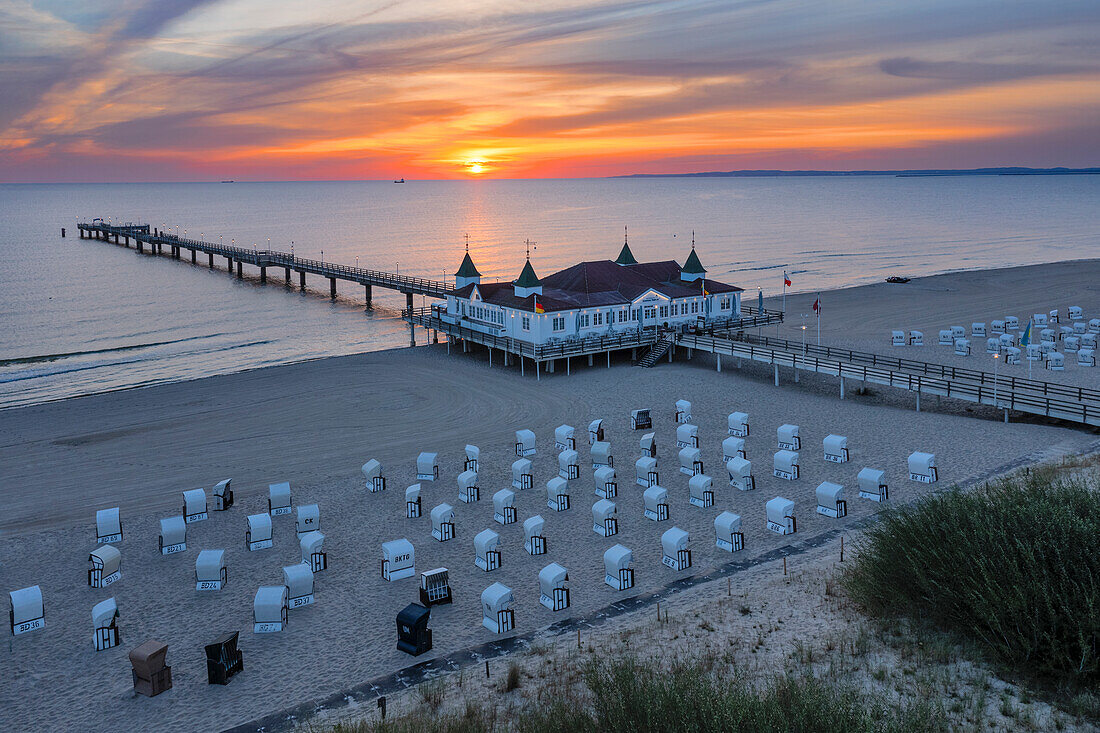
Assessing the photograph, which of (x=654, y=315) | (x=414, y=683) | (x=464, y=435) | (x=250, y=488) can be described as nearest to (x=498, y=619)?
(x=414, y=683)

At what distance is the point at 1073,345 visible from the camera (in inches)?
1644

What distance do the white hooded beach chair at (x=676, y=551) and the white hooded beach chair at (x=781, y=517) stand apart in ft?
10.2

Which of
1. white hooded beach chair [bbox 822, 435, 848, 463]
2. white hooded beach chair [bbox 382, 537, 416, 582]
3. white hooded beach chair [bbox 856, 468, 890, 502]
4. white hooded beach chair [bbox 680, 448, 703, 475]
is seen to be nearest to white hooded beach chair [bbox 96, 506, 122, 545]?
white hooded beach chair [bbox 382, 537, 416, 582]

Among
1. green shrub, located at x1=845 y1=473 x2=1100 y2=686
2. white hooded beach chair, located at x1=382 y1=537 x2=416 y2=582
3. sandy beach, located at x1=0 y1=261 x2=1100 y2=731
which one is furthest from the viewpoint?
white hooded beach chair, located at x1=382 y1=537 x2=416 y2=582

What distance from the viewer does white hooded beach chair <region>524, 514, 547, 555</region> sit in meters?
20.7

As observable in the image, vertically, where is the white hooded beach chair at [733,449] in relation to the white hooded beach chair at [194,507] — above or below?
above

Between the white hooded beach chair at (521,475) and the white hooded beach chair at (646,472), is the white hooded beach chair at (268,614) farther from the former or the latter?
the white hooded beach chair at (646,472)

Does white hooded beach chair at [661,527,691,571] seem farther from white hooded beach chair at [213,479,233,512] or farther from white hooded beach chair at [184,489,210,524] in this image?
white hooded beach chair at [184,489,210,524]

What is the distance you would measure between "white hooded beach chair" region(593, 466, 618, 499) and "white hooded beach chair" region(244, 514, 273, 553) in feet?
31.7

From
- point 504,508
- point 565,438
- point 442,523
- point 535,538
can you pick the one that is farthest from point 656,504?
point 565,438

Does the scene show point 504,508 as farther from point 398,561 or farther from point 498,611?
point 498,611

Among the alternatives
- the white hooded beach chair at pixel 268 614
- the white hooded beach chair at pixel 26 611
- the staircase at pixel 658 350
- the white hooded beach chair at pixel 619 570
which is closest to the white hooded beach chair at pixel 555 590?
Result: the white hooded beach chair at pixel 619 570

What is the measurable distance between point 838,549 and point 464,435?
52.4 ft

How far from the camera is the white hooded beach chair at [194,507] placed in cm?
2350
